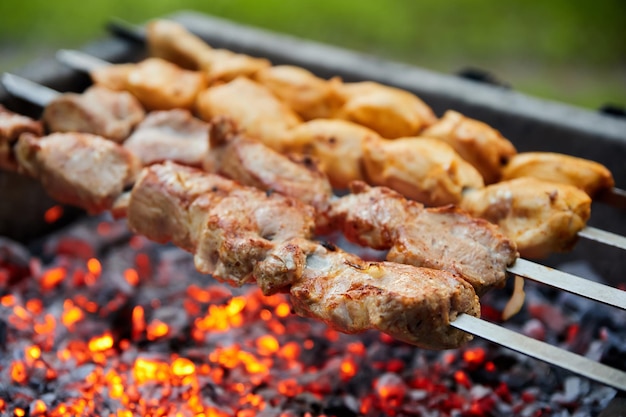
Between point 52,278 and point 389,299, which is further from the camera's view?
point 52,278

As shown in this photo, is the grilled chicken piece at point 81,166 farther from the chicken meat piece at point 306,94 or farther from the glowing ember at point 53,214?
the glowing ember at point 53,214

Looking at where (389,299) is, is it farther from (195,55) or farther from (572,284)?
(195,55)

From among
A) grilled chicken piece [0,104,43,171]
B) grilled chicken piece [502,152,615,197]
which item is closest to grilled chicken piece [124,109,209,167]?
grilled chicken piece [0,104,43,171]

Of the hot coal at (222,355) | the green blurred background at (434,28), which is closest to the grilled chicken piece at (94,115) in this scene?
the hot coal at (222,355)

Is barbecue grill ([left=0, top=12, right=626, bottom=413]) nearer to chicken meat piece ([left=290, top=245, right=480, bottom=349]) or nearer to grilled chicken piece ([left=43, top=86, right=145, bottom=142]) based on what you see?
grilled chicken piece ([left=43, top=86, right=145, bottom=142])

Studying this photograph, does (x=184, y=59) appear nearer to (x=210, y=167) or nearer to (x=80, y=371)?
(x=210, y=167)

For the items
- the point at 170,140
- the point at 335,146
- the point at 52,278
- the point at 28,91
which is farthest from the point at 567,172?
the point at 52,278
